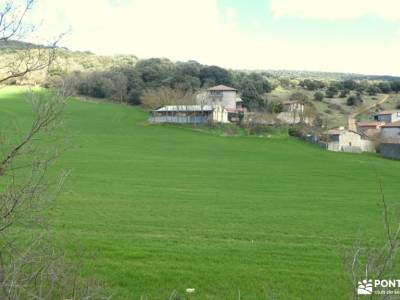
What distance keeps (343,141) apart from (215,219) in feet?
198

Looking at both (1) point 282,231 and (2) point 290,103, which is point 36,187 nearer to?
(1) point 282,231

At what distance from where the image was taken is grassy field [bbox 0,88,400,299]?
37.9 ft

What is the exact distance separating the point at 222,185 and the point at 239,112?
55612mm

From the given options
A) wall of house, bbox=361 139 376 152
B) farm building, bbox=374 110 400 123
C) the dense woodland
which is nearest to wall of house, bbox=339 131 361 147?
wall of house, bbox=361 139 376 152

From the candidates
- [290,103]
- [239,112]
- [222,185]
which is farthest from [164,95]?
[222,185]

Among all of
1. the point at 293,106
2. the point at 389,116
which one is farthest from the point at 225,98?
the point at 389,116

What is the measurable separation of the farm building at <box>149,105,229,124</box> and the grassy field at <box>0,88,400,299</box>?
2920 cm

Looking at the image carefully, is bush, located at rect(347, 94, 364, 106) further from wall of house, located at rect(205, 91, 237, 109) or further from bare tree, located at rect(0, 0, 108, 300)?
bare tree, located at rect(0, 0, 108, 300)

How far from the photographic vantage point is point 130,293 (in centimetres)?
1047

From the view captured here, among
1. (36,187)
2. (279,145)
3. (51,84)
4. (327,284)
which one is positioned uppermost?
(51,84)

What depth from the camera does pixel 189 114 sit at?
3506 inches

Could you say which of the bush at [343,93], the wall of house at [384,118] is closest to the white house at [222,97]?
the wall of house at [384,118]

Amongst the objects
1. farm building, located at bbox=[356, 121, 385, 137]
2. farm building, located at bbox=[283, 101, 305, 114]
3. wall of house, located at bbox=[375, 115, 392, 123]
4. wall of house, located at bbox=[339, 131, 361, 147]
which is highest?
farm building, located at bbox=[283, 101, 305, 114]

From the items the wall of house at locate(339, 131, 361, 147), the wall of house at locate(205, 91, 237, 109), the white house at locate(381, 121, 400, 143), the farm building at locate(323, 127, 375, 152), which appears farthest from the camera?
the wall of house at locate(205, 91, 237, 109)
